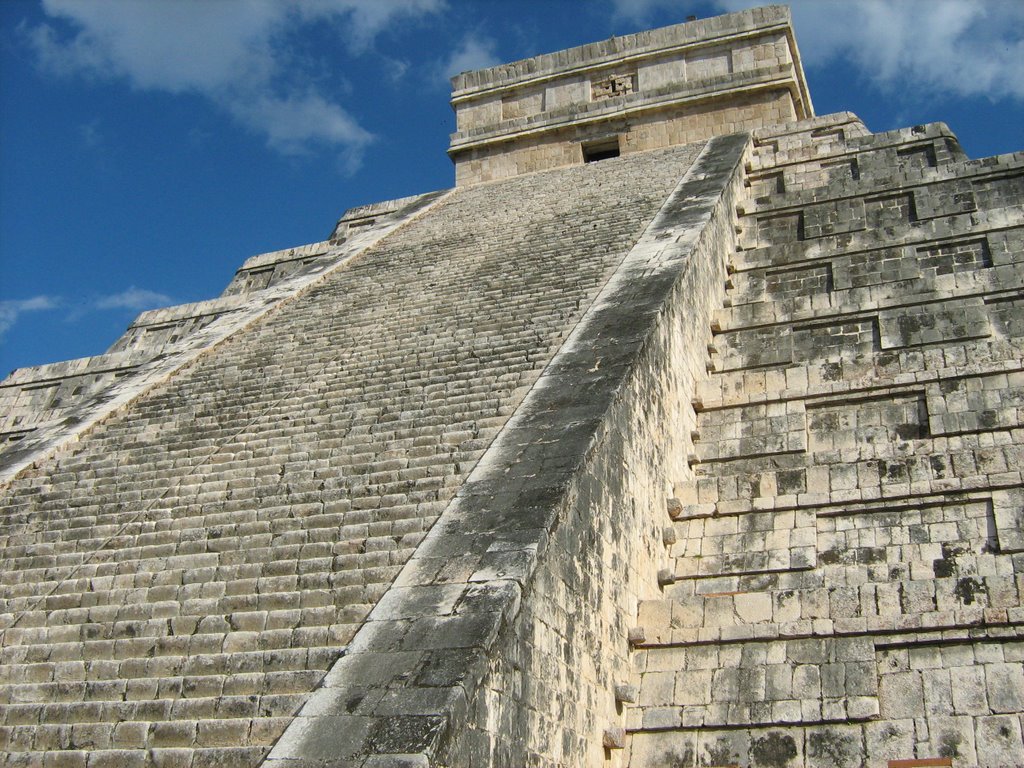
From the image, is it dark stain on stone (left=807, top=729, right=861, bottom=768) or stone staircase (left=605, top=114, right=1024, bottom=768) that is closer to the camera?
dark stain on stone (left=807, top=729, right=861, bottom=768)

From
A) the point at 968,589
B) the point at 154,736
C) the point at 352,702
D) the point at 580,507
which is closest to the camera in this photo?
the point at 352,702

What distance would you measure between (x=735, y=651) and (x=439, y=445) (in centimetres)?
227

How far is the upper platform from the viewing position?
1502 cm

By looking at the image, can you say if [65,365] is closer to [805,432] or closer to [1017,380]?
[805,432]

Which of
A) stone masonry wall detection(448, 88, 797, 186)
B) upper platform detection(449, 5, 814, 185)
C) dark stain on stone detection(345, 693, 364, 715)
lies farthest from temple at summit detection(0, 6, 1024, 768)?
upper platform detection(449, 5, 814, 185)

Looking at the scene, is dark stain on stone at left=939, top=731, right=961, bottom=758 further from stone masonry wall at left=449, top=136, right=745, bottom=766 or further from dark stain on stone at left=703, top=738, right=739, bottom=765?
stone masonry wall at left=449, top=136, right=745, bottom=766

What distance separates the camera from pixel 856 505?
278 inches

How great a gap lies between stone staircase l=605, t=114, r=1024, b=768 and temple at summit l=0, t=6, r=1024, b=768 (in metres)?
0.02

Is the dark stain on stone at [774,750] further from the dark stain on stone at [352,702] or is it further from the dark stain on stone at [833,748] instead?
the dark stain on stone at [352,702]

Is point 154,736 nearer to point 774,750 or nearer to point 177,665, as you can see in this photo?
point 177,665

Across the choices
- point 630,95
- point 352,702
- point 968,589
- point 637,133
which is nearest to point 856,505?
point 968,589

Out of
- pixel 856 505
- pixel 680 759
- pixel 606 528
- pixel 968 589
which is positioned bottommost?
pixel 680 759

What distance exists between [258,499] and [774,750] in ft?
11.4

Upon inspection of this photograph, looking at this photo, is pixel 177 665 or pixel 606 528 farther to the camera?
pixel 606 528
